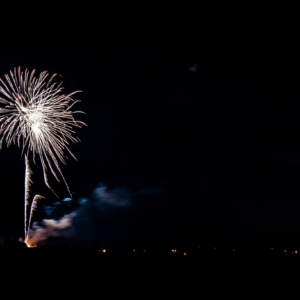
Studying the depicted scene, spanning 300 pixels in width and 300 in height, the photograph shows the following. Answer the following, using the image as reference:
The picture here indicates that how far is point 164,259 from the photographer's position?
12.5 meters

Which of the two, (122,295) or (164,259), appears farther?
(164,259)

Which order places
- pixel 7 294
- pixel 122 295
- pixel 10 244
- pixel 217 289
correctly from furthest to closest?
1. pixel 10 244
2. pixel 217 289
3. pixel 122 295
4. pixel 7 294

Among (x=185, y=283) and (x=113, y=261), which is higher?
(x=113, y=261)

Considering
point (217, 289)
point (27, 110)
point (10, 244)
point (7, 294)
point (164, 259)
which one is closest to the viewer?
point (7, 294)

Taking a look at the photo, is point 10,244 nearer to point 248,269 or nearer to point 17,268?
point 17,268

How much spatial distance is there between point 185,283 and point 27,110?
1190 cm

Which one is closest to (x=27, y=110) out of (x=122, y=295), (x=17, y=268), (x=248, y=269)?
(x=17, y=268)

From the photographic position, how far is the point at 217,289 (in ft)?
33.1

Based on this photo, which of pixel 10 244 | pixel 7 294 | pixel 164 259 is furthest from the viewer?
pixel 10 244

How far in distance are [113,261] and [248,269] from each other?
7273 millimetres

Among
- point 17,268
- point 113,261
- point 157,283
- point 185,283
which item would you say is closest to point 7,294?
point 17,268

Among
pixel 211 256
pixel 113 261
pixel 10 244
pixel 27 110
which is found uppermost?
pixel 27 110

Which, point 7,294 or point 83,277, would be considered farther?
point 83,277

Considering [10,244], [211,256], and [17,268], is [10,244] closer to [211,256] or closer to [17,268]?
[17,268]
